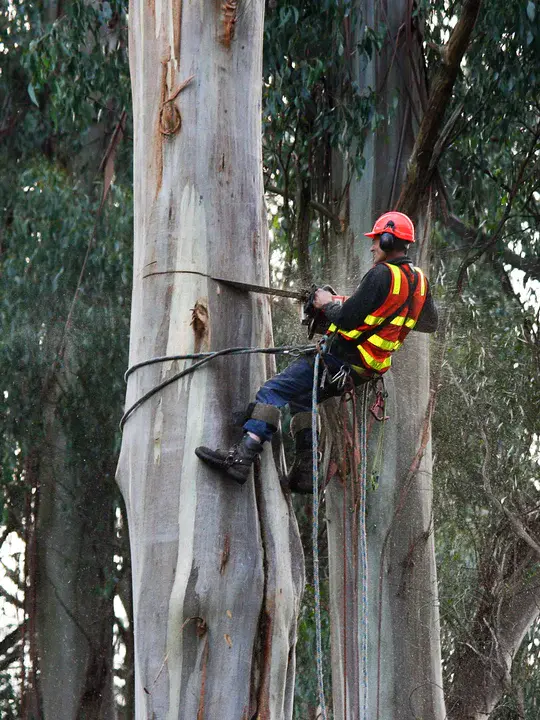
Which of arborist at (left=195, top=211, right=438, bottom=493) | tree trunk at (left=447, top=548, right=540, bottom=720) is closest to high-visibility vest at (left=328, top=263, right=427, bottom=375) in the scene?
arborist at (left=195, top=211, right=438, bottom=493)

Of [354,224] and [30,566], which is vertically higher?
[354,224]

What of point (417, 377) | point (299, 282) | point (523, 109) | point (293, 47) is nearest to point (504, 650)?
point (417, 377)

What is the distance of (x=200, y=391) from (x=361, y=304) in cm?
88

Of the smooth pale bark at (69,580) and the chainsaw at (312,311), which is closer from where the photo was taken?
the chainsaw at (312,311)

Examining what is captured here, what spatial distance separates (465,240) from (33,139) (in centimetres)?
453

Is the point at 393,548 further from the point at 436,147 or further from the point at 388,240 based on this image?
the point at 388,240

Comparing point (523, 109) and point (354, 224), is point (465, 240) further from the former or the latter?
point (354, 224)

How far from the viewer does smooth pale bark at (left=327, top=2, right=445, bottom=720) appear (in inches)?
271

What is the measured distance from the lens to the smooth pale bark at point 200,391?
133 inches

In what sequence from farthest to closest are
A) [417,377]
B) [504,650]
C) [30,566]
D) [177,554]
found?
[30,566], [504,650], [417,377], [177,554]

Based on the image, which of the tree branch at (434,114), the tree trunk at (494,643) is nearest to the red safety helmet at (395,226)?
the tree branch at (434,114)

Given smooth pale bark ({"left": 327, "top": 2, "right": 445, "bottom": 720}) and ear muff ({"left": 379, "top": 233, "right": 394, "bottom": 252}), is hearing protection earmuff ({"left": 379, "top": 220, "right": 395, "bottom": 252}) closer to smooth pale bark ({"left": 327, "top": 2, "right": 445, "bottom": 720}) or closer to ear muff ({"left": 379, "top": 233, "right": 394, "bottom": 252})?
ear muff ({"left": 379, "top": 233, "right": 394, "bottom": 252})

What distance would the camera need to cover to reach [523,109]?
846 cm

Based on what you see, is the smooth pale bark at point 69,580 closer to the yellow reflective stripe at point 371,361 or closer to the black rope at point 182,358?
the yellow reflective stripe at point 371,361
